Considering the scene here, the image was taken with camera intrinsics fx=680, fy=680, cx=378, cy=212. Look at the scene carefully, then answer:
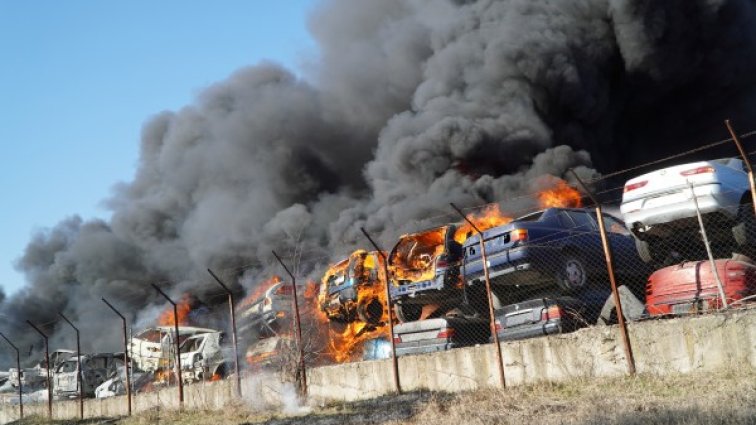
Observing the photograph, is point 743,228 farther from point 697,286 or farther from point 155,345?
point 155,345

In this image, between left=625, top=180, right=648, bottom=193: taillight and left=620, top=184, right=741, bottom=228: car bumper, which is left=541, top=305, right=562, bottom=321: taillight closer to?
left=620, top=184, right=741, bottom=228: car bumper

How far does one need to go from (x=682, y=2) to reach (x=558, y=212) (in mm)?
19873

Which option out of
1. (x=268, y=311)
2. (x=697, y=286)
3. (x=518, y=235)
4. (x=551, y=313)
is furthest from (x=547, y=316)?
(x=268, y=311)

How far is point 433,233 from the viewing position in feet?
40.6

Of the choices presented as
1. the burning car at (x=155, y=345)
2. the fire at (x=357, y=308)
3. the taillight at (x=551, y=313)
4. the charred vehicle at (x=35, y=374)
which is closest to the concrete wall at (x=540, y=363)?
the taillight at (x=551, y=313)

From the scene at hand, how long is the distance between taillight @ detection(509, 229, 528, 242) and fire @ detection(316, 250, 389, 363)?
13.3 ft

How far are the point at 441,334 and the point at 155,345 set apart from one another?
10.6 m

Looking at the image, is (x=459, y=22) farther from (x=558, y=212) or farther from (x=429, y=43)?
(x=558, y=212)

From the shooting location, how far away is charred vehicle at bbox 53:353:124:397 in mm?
18797

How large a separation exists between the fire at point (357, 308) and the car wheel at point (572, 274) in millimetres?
4452

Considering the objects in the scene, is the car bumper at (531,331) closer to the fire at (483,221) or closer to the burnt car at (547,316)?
the burnt car at (547,316)

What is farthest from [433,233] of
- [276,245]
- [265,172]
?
[265,172]

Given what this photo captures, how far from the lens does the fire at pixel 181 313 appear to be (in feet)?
84.1

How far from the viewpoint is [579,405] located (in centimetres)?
614
